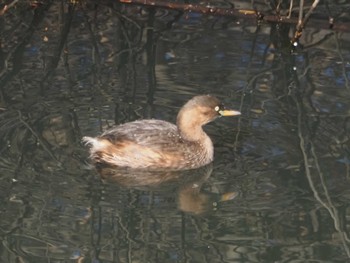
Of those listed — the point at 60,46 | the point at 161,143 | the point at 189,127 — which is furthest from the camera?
the point at 60,46

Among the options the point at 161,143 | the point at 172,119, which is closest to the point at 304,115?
the point at 172,119

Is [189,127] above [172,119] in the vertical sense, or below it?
above

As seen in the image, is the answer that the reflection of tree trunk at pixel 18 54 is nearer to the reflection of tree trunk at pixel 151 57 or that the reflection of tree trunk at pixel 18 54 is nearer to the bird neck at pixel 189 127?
the reflection of tree trunk at pixel 151 57

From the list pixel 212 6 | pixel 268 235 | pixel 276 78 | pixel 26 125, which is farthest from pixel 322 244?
pixel 212 6

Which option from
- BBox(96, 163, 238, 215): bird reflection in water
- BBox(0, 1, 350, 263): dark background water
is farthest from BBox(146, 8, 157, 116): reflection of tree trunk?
BBox(96, 163, 238, 215): bird reflection in water

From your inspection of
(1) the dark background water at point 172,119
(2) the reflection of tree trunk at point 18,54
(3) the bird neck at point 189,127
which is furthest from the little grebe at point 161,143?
(2) the reflection of tree trunk at point 18,54

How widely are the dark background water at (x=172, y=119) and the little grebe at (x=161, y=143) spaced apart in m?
0.11

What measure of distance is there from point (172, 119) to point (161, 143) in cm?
70

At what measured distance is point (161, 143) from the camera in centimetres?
653

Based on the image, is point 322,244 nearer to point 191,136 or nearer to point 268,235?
point 268,235

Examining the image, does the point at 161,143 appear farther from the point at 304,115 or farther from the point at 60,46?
the point at 60,46

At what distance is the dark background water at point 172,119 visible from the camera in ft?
18.1

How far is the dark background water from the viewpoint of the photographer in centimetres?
551

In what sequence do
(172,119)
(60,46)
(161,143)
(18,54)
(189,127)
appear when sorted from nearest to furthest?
(161,143) < (189,127) < (172,119) < (18,54) < (60,46)
